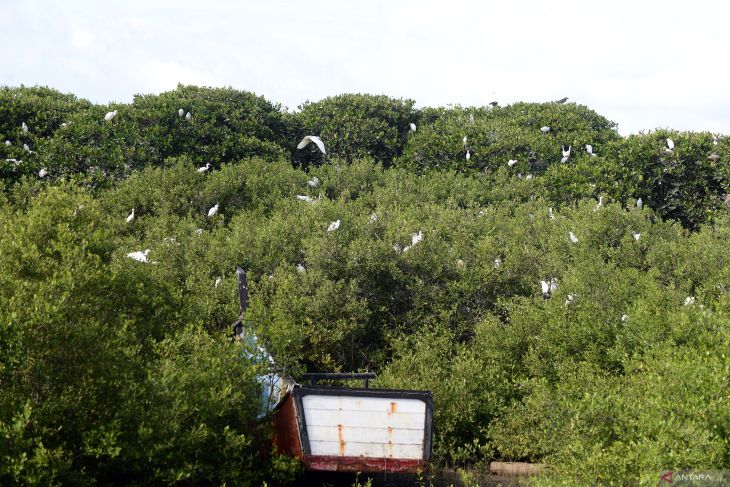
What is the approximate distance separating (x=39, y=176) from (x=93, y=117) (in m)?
3.17

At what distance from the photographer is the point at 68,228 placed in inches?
445

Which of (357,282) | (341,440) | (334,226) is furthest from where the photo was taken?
(334,226)

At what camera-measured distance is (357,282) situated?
16125 millimetres

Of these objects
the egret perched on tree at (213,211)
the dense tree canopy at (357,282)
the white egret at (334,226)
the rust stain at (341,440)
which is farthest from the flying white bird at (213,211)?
the rust stain at (341,440)

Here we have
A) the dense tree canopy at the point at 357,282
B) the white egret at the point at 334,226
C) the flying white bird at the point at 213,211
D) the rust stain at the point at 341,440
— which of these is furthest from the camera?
the flying white bird at the point at 213,211

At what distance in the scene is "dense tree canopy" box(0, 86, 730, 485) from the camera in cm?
914

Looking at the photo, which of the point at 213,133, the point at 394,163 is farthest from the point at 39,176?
the point at 394,163

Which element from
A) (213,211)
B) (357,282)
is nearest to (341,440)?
(357,282)

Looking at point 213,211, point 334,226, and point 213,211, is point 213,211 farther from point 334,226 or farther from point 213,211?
point 334,226

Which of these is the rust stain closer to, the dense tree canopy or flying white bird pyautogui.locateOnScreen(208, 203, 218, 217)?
the dense tree canopy

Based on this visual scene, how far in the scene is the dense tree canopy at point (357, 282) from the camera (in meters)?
9.14

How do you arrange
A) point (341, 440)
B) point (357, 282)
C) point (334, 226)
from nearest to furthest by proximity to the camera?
point (341, 440)
point (357, 282)
point (334, 226)

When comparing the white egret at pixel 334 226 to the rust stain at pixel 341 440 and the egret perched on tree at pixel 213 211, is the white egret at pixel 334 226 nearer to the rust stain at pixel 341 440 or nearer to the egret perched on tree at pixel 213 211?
the egret perched on tree at pixel 213 211

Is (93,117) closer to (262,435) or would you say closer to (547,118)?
(547,118)
